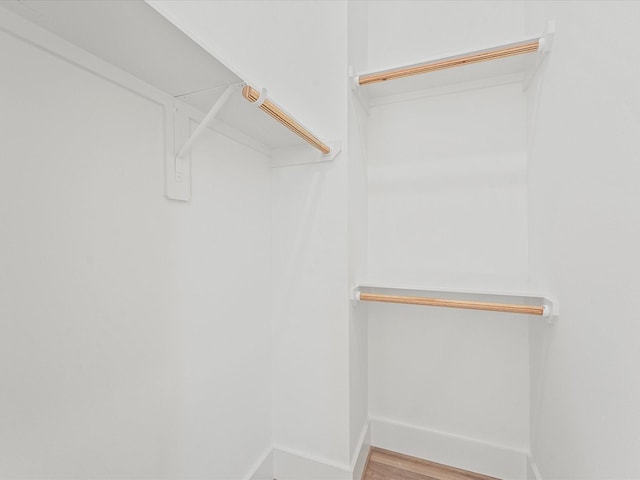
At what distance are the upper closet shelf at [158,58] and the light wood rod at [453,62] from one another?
19.1 inches

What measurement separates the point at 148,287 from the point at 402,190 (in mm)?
1332

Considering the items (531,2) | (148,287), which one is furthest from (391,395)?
(531,2)

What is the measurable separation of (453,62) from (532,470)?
1.87 metres

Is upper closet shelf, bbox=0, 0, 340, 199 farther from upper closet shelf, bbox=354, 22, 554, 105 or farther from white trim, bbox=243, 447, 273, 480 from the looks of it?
white trim, bbox=243, 447, 273, 480

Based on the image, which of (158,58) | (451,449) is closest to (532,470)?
(451,449)

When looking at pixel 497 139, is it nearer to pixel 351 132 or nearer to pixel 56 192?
pixel 351 132

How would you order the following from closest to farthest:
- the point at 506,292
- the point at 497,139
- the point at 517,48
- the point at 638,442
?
the point at 638,442
the point at 517,48
the point at 506,292
the point at 497,139

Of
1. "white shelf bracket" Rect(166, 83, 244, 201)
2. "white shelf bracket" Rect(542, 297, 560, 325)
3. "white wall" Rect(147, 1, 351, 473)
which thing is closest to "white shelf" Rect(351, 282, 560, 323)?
"white shelf bracket" Rect(542, 297, 560, 325)

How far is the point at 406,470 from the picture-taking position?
59.2 inches

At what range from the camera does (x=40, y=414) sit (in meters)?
0.62

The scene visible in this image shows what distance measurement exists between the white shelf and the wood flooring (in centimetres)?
91

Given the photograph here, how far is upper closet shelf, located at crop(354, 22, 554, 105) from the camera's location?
114 cm

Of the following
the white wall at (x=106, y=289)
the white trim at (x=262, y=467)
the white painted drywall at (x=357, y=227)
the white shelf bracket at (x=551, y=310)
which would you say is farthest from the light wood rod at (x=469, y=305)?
the white trim at (x=262, y=467)

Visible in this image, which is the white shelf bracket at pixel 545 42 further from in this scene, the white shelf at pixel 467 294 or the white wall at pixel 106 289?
the white wall at pixel 106 289
